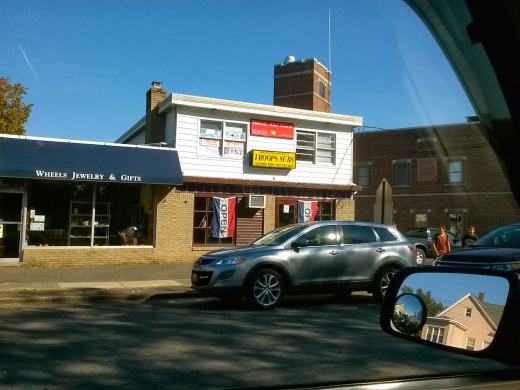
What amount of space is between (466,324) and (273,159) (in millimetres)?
17563

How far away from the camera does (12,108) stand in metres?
21.8

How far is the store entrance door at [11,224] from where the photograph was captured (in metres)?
16.4

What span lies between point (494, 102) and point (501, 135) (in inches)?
5.8

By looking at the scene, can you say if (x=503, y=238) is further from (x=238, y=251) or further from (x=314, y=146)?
(x=314, y=146)

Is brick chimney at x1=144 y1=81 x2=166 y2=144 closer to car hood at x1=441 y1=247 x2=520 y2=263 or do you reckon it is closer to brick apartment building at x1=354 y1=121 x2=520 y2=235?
brick apartment building at x1=354 y1=121 x2=520 y2=235

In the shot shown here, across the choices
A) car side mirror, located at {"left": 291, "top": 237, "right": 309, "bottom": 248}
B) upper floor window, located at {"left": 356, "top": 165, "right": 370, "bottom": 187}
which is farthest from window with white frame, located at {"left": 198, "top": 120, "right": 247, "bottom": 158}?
upper floor window, located at {"left": 356, "top": 165, "right": 370, "bottom": 187}

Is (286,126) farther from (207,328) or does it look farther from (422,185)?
(422,185)

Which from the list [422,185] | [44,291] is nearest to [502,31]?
[422,185]

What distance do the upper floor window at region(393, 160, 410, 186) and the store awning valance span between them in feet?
45.4

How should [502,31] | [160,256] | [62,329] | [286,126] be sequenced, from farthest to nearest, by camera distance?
[286,126] → [160,256] → [62,329] → [502,31]

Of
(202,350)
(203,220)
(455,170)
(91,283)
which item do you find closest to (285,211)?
(203,220)

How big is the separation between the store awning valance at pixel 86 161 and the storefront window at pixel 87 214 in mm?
1244

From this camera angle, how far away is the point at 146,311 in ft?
33.1

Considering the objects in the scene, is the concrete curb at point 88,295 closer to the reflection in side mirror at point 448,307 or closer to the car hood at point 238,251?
the car hood at point 238,251
